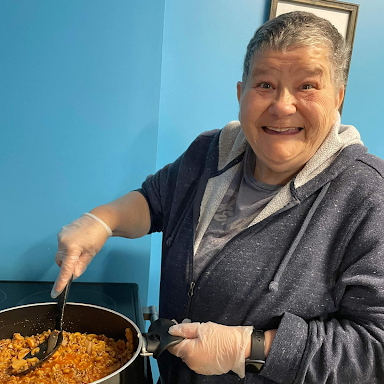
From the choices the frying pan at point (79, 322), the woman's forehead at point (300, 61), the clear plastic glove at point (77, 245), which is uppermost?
the woman's forehead at point (300, 61)

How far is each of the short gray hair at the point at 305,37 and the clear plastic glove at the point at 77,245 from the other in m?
0.67

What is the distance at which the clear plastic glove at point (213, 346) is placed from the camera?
78 centimetres

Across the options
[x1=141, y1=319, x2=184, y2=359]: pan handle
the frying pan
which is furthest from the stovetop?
[x1=141, y1=319, x2=184, y2=359]: pan handle

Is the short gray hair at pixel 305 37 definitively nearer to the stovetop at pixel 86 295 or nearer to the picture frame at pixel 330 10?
the picture frame at pixel 330 10

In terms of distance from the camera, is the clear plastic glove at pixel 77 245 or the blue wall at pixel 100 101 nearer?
the clear plastic glove at pixel 77 245

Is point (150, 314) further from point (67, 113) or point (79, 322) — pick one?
point (67, 113)

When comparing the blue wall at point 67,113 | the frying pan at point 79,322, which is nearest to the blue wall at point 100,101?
the blue wall at point 67,113

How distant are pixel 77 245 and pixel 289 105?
0.68 m

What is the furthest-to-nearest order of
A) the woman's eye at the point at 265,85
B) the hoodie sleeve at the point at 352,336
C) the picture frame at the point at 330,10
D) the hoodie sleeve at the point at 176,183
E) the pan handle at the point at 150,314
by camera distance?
1. the picture frame at the point at 330,10
2. the pan handle at the point at 150,314
3. the hoodie sleeve at the point at 176,183
4. the woman's eye at the point at 265,85
5. the hoodie sleeve at the point at 352,336

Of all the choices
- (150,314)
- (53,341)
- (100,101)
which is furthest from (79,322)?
(100,101)

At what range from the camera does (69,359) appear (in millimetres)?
855

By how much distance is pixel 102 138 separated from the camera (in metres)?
1.23

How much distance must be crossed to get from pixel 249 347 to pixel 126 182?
0.75 meters

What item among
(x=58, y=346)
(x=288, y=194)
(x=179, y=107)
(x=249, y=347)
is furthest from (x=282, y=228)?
(x=179, y=107)
